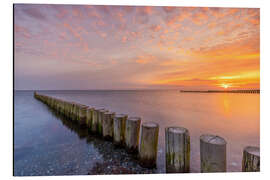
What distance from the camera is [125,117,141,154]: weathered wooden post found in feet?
8.36

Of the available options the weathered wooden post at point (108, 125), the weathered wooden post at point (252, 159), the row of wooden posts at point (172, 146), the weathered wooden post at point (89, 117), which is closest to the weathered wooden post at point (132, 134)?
the row of wooden posts at point (172, 146)

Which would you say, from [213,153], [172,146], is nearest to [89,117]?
[172,146]

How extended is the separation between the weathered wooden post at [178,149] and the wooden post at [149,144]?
322mm

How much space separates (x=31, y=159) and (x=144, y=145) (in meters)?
2.97

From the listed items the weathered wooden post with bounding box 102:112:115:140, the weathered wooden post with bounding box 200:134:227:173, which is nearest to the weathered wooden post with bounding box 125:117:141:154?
the weathered wooden post with bounding box 102:112:115:140

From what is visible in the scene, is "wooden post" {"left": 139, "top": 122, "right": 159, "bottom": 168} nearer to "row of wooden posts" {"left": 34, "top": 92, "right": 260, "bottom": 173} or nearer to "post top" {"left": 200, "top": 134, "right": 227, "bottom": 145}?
"row of wooden posts" {"left": 34, "top": 92, "right": 260, "bottom": 173}

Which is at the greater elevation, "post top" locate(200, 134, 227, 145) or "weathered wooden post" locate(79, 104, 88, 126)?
"post top" locate(200, 134, 227, 145)

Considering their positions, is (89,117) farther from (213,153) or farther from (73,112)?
(213,153)

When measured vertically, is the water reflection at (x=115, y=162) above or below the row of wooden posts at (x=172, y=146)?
below

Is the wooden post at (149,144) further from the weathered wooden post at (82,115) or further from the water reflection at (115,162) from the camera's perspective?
the weathered wooden post at (82,115)

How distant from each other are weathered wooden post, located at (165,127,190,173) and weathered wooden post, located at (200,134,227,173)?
256 millimetres

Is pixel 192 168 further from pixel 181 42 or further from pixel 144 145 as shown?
pixel 181 42

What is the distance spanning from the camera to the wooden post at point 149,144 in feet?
7.14

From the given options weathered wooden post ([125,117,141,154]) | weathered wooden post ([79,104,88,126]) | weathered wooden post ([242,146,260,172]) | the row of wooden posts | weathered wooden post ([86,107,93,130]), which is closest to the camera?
weathered wooden post ([242,146,260,172])
